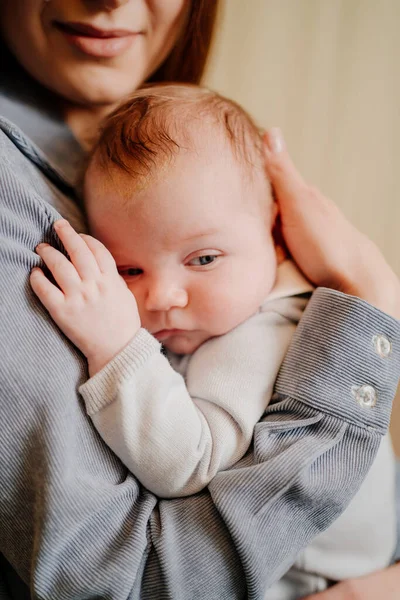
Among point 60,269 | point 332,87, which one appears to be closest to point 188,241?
point 60,269

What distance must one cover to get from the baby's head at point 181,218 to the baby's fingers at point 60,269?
151 mm

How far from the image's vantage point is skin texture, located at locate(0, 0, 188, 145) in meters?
0.92

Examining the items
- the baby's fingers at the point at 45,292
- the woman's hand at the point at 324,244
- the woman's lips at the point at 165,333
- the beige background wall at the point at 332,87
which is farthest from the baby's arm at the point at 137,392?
the beige background wall at the point at 332,87

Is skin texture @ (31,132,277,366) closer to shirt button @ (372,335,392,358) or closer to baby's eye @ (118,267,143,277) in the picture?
baby's eye @ (118,267,143,277)

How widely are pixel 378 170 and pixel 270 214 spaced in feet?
2.54

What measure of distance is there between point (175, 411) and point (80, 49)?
0.66 metres

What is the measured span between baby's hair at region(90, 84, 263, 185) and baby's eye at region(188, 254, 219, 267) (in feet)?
0.49

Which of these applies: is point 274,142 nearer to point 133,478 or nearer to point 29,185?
point 29,185

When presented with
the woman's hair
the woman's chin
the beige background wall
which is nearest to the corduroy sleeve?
the woman's chin

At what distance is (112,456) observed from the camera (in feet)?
2.27

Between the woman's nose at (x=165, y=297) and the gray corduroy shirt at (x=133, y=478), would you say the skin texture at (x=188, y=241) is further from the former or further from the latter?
the gray corduroy shirt at (x=133, y=478)

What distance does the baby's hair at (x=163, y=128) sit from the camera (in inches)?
32.6

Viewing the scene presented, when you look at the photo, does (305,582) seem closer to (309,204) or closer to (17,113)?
(309,204)

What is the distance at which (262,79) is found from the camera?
5.53ft
